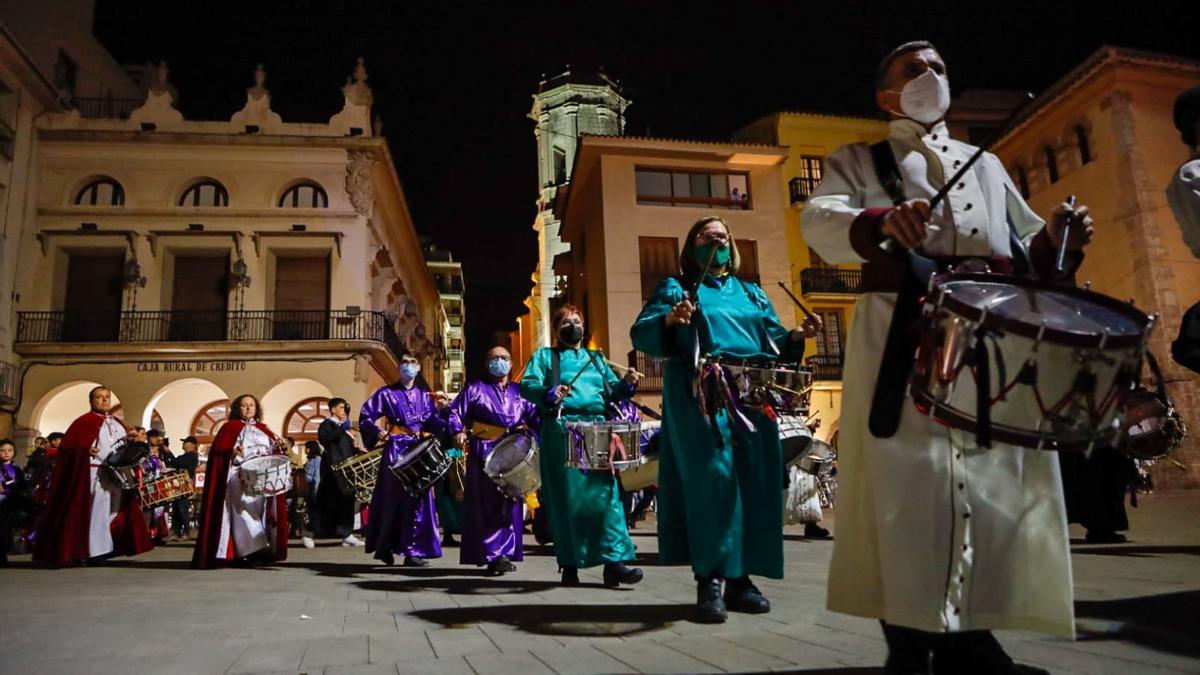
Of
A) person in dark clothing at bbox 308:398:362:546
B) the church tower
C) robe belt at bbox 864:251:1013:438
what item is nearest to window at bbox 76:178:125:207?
person in dark clothing at bbox 308:398:362:546

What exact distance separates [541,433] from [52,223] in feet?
79.7

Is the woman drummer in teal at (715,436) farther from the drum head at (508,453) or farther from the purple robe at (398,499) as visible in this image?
the purple robe at (398,499)

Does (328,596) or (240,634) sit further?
(328,596)

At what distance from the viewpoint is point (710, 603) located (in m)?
3.48

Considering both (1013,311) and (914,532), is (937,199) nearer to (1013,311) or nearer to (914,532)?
(1013,311)

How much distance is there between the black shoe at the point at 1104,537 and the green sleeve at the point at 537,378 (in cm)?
494

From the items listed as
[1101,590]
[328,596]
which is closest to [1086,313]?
[1101,590]

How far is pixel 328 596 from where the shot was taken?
5.11 meters

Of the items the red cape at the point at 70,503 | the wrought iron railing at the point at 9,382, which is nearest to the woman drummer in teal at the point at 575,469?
the red cape at the point at 70,503

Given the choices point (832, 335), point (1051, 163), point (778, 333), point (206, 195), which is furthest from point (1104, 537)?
point (206, 195)

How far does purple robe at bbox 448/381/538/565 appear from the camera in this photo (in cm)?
648

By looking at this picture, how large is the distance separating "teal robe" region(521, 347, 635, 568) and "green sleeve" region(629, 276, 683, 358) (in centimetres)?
148

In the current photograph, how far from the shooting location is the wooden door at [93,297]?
78.3 feet

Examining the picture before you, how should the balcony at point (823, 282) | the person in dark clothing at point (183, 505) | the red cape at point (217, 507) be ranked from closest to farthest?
1. the red cape at point (217, 507)
2. the person in dark clothing at point (183, 505)
3. the balcony at point (823, 282)
